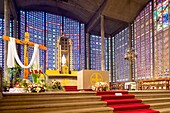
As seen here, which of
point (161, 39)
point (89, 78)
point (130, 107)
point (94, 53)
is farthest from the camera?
point (94, 53)

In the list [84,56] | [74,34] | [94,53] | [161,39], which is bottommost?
[84,56]

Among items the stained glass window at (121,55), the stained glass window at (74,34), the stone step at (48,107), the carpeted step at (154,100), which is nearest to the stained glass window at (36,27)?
the stained glass window at (74,34)

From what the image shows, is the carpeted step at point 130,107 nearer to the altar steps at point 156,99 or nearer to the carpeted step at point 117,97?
the altar steps at point 156,99

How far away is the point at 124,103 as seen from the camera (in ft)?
15.2

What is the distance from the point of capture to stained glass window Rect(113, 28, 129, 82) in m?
17.6

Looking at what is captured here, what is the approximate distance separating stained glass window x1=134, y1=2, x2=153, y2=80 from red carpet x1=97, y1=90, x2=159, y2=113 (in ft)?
30.9

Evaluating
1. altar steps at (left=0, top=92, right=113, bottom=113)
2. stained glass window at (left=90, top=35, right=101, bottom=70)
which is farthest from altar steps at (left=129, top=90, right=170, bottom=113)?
stained glass window at (left=90, top=35, right=101, bottom=70)

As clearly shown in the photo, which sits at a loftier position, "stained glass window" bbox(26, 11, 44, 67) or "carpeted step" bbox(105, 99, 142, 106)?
"stained glass window" bbox(26, 11, 44, 67)

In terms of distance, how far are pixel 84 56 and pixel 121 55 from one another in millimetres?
3734

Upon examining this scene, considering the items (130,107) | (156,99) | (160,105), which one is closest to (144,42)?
(156,99)

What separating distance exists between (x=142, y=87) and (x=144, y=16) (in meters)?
7.05

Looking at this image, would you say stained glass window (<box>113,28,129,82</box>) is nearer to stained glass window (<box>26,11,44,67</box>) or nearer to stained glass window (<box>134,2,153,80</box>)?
stained glass window (<box>134,2,153,80</box>)

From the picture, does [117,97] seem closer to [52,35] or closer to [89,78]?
[89,78]

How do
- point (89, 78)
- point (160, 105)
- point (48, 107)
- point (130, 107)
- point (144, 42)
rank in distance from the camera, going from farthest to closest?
point (144, 42) → point (89, 78) → point (160, 105) → point (130, 107) → point (48, 107)
